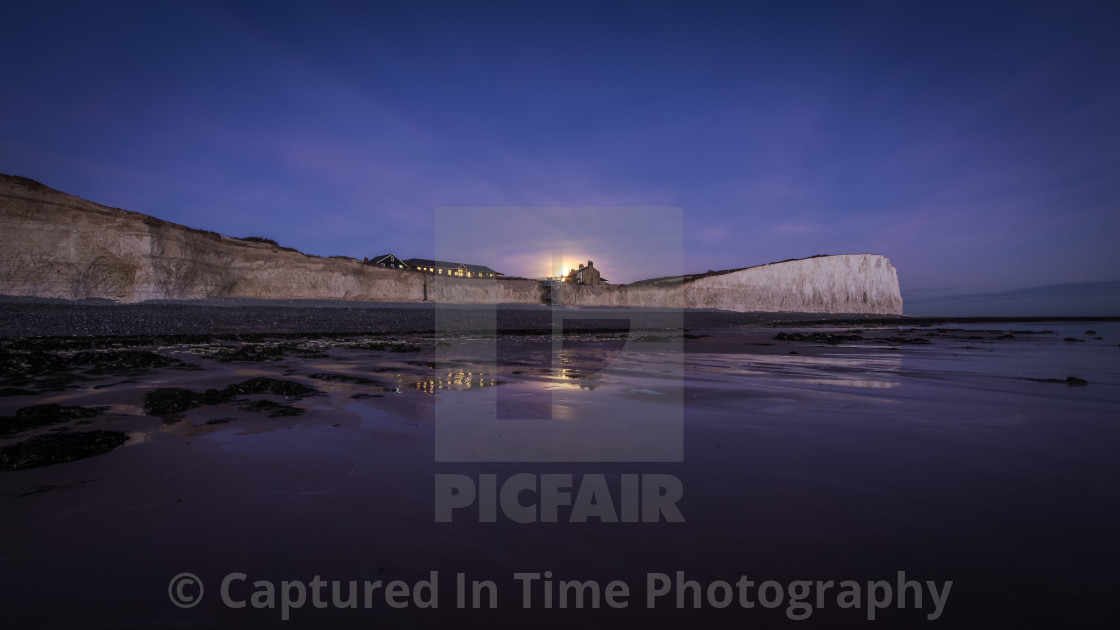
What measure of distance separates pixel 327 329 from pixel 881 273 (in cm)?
6975

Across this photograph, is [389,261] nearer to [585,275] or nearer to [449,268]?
[449,268]

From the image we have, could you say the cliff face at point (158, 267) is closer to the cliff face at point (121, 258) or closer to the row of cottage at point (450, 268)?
the cliff face at point (121, 258)

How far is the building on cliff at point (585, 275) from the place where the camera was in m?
63.2

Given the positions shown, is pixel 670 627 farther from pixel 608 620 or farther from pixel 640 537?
pixel 640 537

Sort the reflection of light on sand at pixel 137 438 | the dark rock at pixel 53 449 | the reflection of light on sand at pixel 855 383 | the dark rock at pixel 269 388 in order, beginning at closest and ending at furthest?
the dark rock at pixel 53 449
the reflection of light on sand at pixel 137 438
the dark rock at pixel 269 388
the reflection of light on sand at pixel 855 383

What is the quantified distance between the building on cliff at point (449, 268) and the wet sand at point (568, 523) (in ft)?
204

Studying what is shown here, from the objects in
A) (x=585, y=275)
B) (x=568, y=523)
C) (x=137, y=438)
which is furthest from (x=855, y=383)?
(x=585, y=275)

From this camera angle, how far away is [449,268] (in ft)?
236

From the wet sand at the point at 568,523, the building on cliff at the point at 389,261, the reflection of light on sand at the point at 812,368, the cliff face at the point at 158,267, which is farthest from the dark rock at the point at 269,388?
the building on cliff at the point at 389,261

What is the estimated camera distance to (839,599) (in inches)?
52.6

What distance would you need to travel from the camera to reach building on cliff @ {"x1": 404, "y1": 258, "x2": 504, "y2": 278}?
6669cm

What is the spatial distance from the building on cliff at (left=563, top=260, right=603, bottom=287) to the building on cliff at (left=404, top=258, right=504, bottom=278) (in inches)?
469

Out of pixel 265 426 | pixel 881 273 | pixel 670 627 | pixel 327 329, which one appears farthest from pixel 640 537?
pixel 881 273

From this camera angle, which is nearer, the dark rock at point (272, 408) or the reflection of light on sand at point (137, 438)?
the reflection of light on sand at point (137, 438)
